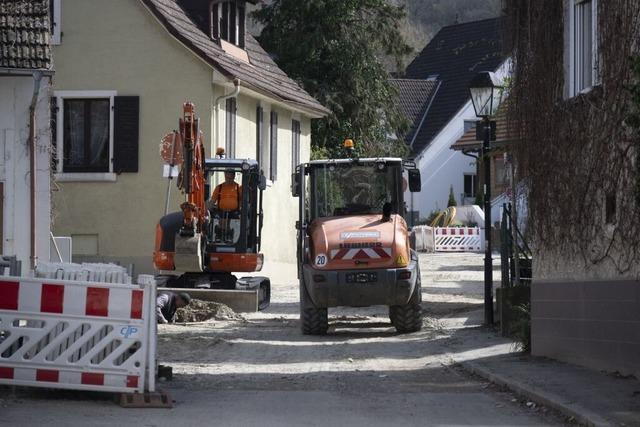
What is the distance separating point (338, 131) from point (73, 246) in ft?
70.2

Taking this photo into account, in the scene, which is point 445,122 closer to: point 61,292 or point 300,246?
point 300,246

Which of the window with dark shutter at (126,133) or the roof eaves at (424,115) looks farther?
the roof eaves at (424,115)

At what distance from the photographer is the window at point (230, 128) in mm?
32875

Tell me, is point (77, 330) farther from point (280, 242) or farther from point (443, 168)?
point (443, 168)

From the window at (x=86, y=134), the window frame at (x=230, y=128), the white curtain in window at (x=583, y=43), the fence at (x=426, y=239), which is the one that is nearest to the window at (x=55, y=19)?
the window at (x=86, y=134)

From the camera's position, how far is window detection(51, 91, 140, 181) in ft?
103

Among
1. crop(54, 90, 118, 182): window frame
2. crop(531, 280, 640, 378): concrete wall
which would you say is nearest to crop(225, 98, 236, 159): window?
crop(54, 90, 118, 182): window frame

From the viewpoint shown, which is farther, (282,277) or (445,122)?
(445,122)

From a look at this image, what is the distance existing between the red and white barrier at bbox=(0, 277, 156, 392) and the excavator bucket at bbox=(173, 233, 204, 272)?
12476 mm

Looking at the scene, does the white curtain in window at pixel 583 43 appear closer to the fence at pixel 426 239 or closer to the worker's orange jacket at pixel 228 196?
the worker's orange jacket at pixel 228 196

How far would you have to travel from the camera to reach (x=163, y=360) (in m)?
16.7

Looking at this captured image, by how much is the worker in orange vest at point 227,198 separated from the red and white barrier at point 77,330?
1387 centimetres

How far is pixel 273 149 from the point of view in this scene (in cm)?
3728

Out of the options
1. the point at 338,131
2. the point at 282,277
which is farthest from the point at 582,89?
the point at 338,131
